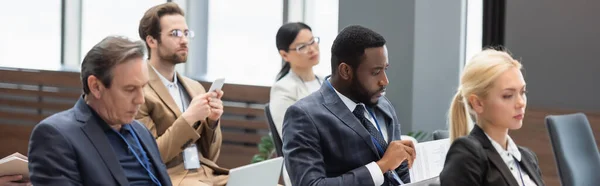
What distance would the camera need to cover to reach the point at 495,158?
8.82ft

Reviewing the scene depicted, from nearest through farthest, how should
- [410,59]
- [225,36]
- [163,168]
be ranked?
1. [163,168]
2. [410,59]
3. [225,36]

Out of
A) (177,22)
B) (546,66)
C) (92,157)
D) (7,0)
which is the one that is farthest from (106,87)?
(7,0)

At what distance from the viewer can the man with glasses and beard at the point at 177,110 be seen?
387 cm

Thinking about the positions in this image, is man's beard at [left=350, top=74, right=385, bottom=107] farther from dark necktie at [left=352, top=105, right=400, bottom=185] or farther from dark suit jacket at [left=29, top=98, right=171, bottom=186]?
dark suit jacket at [left=29, top=98, right=171, bottom=186]

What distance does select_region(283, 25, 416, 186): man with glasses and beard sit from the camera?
3141mm

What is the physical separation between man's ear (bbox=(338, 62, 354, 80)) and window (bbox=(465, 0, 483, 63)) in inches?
153

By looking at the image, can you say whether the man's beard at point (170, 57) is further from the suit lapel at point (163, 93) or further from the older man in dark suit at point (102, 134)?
the older man in dark suit at point (102, 134)

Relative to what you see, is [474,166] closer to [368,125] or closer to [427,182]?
[427,182]

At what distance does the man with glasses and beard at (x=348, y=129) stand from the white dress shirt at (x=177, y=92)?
99cm

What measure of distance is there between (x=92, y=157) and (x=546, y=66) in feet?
15.3

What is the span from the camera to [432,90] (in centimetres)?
665

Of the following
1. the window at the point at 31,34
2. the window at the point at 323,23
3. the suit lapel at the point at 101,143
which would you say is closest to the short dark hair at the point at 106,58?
the suit lapel at the point at 101,143

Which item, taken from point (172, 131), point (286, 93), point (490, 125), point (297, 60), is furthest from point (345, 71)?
point (297, 60)

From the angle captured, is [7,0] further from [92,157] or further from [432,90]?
[92,157]
